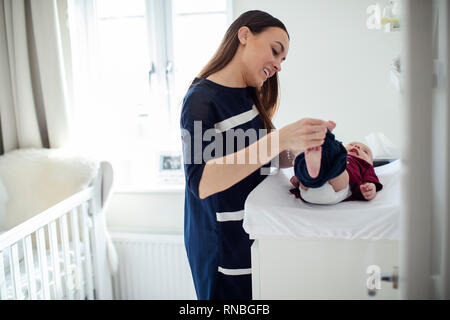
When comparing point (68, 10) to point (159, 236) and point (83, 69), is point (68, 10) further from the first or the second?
point (159, 236)

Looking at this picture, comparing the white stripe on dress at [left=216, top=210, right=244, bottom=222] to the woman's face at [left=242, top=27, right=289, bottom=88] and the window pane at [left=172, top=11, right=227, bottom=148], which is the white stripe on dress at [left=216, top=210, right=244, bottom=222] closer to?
the woman's face at [left=242, top=27, right=289, bottom=88]

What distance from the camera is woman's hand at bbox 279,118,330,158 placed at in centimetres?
78

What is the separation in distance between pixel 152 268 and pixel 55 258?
621 mm

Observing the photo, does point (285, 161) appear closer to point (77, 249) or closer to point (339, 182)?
point (339, 182)

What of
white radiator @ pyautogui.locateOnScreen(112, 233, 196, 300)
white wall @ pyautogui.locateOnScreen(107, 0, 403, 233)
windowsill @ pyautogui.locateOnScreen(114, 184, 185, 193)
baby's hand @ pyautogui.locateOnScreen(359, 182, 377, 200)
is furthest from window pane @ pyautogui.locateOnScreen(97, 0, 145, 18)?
baby's hand @ pyautogui.locateOnScreen(359, 182, 377, 200)

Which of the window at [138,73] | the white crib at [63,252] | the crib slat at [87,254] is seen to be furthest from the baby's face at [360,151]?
the crib slat at [87,254]

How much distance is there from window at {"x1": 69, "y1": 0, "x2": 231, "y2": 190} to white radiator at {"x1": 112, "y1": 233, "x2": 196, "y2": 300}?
30cm

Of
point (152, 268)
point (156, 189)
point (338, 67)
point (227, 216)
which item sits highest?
point (338, 67)

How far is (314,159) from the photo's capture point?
0.80 m

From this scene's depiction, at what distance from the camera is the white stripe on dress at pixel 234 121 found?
3.38 ft

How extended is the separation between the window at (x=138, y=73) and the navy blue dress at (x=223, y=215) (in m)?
0.97

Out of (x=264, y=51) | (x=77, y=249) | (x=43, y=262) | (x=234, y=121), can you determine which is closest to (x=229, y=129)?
(x=234, y=121)

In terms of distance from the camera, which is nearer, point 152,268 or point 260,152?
point 260,152

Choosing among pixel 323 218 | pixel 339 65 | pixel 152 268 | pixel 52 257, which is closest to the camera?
pixel 323 218
